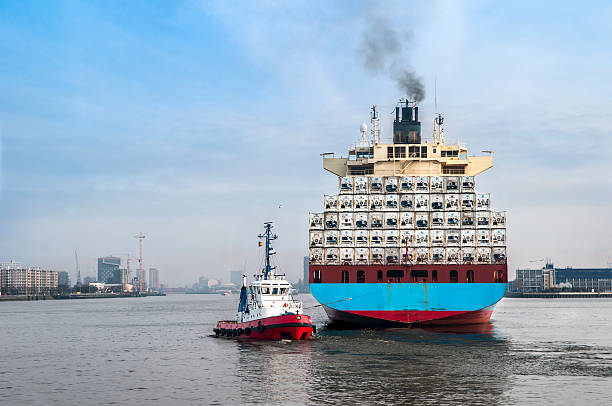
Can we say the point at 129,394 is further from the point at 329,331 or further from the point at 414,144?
the point at 414,144

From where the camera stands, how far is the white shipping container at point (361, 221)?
89.8m

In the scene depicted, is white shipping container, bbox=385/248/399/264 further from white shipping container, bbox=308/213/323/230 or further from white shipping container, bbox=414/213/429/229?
white shipping container, bbox=308/213/323/230

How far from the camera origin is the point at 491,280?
84.7m

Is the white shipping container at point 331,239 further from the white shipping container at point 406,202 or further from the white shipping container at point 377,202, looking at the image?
the white shipping container at point 406,202

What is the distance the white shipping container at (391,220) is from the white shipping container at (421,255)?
431 centimetres

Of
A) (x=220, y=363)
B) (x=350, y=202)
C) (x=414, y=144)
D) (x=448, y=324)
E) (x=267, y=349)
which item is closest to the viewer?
(x=220, y=363)

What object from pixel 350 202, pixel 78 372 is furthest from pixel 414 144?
pixel 78 372

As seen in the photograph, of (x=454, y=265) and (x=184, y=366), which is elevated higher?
(x=454, y=265)

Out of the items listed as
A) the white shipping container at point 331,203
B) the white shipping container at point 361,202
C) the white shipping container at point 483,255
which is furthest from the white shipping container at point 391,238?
the white shipping container at point 483,255

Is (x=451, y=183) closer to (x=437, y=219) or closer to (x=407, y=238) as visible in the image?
(x=437, y=219)

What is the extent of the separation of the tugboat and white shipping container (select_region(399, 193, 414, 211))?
776 inches

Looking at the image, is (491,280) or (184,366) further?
(491,280)

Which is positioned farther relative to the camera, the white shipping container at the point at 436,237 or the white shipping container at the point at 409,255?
the white shipping container at the point at 436,237

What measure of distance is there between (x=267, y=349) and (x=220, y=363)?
805cm
